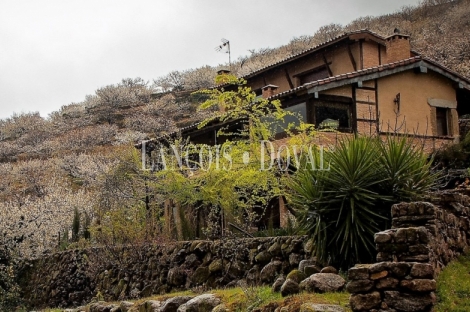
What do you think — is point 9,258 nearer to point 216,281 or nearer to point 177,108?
point 216,281

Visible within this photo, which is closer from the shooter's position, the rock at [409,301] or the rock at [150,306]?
the rock at [409,301]

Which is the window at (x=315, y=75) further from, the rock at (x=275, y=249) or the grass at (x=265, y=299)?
the grass at (x=265, y=299)

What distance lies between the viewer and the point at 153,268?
18.5 m

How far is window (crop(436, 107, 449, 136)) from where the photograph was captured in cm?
2586

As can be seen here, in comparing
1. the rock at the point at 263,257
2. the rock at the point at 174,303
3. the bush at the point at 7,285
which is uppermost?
the rock at the point at 263,257

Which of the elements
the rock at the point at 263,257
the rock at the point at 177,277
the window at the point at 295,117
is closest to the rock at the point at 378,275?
the rock at the point at 263,257

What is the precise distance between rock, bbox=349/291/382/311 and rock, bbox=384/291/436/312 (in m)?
0.15

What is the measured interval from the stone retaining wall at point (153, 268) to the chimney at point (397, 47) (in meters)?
13.4

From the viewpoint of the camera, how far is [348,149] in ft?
37.0

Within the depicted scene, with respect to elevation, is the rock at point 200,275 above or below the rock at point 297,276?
below

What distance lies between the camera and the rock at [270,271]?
13.5 meters

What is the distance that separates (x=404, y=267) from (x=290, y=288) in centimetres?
255

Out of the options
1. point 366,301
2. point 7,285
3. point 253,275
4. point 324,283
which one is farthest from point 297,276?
point 7,285

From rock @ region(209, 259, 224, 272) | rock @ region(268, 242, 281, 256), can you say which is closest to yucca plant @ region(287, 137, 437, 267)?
rock @ region(268, 242, 281, 256)
